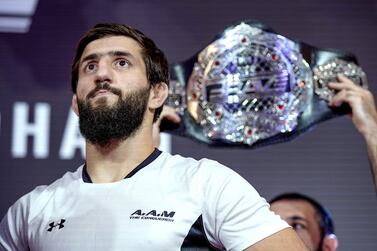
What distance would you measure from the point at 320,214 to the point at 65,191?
3.04 ft

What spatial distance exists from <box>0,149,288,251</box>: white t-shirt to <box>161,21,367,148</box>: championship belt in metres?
0.46

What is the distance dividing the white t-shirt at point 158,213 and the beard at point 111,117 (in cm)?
9

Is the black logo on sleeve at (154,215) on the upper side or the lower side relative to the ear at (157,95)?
lower

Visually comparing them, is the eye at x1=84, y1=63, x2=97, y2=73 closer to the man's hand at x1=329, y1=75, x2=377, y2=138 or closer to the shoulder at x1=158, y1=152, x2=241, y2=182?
the shoulder at x1=158, y1=152, x2=241, y2=182

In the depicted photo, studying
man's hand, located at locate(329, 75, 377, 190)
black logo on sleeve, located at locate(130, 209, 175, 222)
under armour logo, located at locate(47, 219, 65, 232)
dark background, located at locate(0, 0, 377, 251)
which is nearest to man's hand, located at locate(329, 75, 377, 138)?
man's hand, located at locate(329, 75, 377, 190)

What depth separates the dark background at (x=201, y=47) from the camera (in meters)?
2.15

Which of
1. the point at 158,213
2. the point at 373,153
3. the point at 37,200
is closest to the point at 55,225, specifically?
the point at 37,200

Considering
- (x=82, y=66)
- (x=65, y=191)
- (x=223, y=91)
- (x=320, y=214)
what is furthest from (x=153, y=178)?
(x=320, y=214)

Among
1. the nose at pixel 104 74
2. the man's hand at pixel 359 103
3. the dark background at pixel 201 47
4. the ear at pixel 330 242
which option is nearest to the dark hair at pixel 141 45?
the nose at pixel 104 74

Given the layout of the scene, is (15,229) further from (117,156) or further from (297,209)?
(297,209)

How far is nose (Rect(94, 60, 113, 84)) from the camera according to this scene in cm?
146

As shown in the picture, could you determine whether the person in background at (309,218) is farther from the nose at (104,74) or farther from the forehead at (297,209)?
the nose at (104,74)

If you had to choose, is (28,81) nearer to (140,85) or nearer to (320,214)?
(140,85)

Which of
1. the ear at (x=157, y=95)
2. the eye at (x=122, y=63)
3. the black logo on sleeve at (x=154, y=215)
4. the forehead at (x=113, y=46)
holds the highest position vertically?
the forehead at (x=113, y=46)
